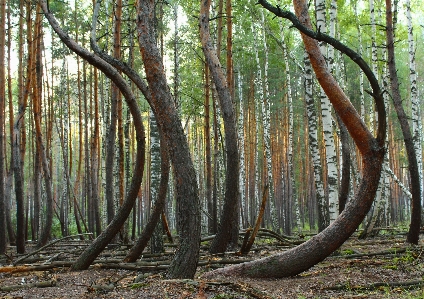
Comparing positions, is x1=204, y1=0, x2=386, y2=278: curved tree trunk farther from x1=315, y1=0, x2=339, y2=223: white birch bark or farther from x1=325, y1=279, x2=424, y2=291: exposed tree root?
x1=315, y1=0, x2=339, y2=223: white birch bark

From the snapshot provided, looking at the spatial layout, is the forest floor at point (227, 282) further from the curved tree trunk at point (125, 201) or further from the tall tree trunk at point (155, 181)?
the tall tree trunk at point (155, 181)

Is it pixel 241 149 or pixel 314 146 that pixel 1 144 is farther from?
pixel 241 149

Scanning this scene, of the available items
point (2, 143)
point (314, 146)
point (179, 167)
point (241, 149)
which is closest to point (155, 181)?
point (2, 143)

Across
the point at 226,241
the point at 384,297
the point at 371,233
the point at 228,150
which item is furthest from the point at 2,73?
the point at 371,233

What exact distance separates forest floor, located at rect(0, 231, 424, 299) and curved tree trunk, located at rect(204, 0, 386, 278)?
199mm

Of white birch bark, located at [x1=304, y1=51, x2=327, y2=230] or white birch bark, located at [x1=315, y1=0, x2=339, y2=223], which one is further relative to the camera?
white birch bark, located at [x1=304, y1=51, x2=327, y2=230]

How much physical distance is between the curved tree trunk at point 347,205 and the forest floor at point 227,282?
7.8 inches

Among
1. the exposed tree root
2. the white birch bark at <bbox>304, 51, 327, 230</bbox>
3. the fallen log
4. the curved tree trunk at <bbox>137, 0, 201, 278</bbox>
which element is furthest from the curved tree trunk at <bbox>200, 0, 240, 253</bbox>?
the fallen log

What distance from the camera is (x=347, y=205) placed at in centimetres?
531

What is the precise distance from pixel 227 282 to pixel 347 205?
1911 millimetres

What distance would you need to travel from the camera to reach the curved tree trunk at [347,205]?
16.8 feet

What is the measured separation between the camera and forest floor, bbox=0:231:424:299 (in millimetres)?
4227

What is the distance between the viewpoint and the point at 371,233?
1120cm

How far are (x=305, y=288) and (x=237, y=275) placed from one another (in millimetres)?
906
